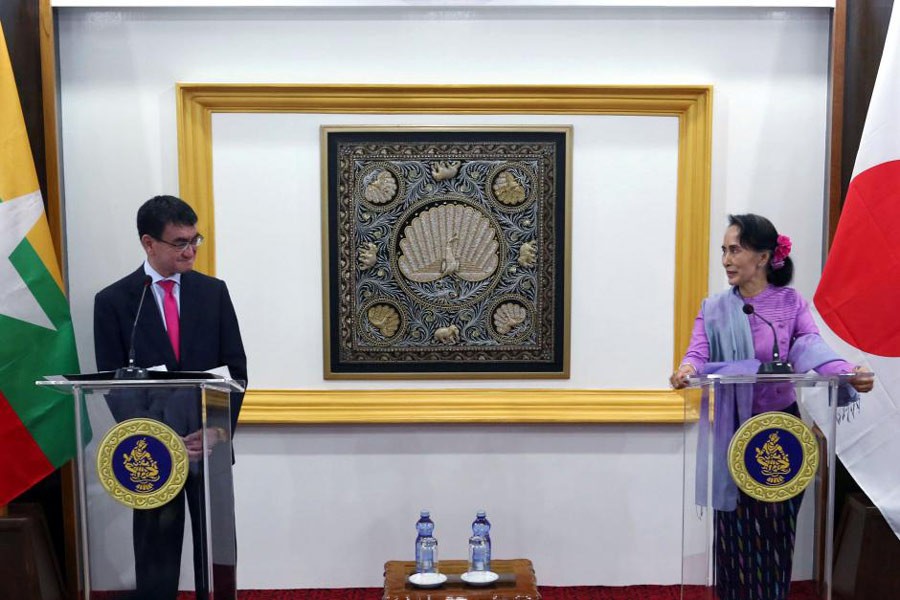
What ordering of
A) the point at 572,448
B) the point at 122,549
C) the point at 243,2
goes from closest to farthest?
1. the point at 122,549
2. the point at 243,2
3. the point at 572,448

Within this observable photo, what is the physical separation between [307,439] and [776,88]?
2.22 m

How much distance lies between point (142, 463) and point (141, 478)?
4 centimetres

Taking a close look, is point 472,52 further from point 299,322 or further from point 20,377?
point 20,377

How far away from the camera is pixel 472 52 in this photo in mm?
3141

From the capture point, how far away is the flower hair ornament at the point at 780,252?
2.53 m

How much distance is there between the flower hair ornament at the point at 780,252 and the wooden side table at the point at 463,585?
1.26 metres

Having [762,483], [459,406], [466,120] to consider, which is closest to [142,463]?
[459,406]

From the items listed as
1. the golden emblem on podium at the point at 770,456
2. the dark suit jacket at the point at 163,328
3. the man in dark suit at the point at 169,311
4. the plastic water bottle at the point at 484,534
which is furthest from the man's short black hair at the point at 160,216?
the golden emblem on podium at the point at 770,456

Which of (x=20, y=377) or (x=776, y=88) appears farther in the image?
(x=776, y=88)

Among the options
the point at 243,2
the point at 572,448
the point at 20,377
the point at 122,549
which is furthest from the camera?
the point at 572,448

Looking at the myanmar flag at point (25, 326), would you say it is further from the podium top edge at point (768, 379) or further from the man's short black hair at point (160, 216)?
the podium top edge at point (768, 379)

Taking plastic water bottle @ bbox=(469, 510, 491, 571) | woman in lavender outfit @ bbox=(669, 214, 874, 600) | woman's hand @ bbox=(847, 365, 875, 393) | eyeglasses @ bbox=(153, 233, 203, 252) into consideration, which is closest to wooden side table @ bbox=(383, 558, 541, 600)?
plastic water bottle @ bbox=(469, 510, 491, 571)

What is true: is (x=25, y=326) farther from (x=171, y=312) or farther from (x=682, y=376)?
(x=682, y=376)

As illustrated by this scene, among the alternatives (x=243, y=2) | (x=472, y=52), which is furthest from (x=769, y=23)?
(x=243, y=2)
